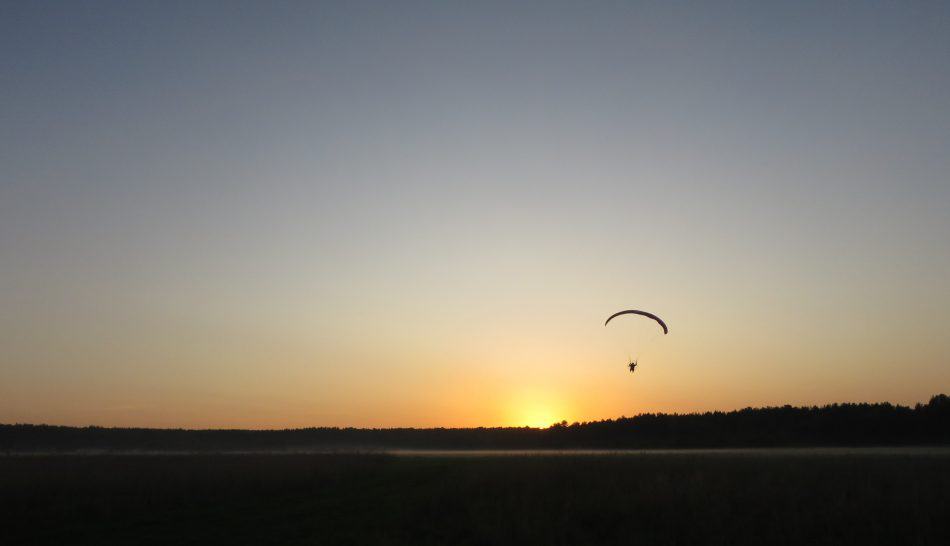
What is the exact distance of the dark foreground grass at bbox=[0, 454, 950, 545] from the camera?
2131 centimetres

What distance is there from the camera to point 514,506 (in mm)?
25609

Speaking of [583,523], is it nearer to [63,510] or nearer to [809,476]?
[809,476]

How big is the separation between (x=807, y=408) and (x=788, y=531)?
80909 millimetres

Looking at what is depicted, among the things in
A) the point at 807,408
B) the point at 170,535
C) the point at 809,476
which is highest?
the point at 807,408

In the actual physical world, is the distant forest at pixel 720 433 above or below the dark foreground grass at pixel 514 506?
above

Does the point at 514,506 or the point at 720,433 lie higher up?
the point at 720,433

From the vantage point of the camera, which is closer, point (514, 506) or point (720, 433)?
point (514, 506)

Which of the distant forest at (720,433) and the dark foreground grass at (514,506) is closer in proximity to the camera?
the dark foreground grass at (514,506)

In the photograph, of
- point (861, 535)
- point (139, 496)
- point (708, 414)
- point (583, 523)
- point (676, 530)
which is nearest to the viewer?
point (861, 535)

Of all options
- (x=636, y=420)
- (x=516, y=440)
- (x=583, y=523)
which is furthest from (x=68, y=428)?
(x=583, y=523)

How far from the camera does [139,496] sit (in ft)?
91.1

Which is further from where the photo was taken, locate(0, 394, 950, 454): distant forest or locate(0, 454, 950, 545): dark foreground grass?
locate(0, 394, 950, 454): distant forest

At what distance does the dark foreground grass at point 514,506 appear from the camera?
21.3 m

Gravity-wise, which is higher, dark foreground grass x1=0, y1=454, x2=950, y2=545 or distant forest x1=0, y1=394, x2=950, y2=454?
distant forest x1=0, y1=394, x2=950, y2=454
